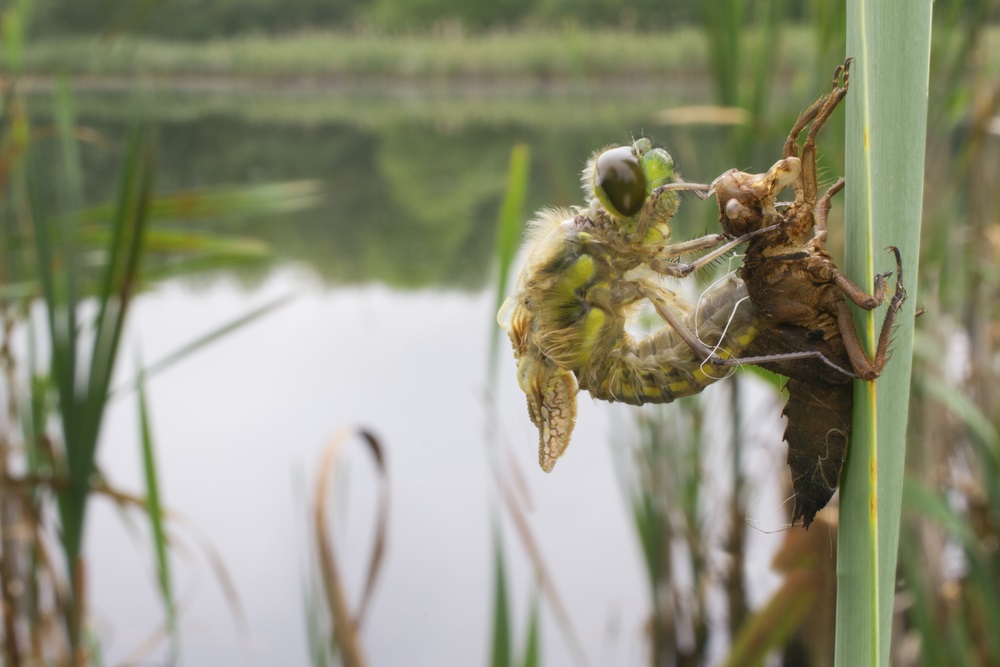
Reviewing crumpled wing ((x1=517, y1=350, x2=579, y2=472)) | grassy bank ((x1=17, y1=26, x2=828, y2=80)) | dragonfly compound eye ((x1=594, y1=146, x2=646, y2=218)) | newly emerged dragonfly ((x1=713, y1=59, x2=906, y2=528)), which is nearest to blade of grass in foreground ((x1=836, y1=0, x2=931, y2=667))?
newly emerged dragonfly ((x1=713, y1=59, x2=906, y2=528))

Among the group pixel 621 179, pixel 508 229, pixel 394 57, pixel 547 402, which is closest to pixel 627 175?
pixel 621 179

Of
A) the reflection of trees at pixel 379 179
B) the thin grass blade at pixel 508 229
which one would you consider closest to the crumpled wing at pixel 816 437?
the thin grass blade at pixel 508 229

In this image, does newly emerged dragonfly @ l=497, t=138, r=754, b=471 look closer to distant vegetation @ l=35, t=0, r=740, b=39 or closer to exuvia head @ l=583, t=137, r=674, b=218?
exuvia head @ l=583, t=137, r=674, b=218

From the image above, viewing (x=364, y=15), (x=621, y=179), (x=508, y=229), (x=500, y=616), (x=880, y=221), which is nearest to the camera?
(x=880, y=221)

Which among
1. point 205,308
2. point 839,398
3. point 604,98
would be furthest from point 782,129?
point 604,98

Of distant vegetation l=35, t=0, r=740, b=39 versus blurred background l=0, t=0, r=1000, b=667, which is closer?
blurred background l=0, t=0, r=1000, b=667

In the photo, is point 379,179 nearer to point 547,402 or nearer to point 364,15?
point 364,15

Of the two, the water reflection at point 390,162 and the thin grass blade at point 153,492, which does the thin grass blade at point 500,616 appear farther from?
the water reflection at point 390,162

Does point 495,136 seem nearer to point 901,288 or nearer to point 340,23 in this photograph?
point 340,23
